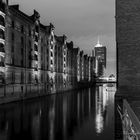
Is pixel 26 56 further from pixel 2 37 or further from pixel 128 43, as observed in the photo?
pixel 128 43

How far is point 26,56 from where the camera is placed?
5412cm

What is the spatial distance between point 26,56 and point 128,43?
42.2 metres

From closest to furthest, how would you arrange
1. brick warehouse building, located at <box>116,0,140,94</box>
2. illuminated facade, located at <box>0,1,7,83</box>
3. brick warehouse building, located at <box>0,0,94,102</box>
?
brick warehouse building, located at <box>116,0,140,94</box>
illuminated facade, located at <box>0,1,7,83</box>
brick warehouse building, located at <box>0,0,94,102</box>

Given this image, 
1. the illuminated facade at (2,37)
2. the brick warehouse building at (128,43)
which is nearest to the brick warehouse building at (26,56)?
the illuminated facade at (2,37)

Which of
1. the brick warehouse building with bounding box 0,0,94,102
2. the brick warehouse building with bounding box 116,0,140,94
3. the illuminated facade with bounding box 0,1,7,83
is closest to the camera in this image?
the brick warehouse building with bounding box 116,0,140,94

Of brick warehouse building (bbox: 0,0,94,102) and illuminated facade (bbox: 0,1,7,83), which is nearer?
illuminated facade (bbox: 0,1,7,83)

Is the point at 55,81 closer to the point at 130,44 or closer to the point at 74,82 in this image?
the point at 74,82

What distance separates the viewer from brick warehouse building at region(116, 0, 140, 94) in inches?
606

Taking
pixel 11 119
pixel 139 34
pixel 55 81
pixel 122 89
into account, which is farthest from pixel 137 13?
pixel 55 81

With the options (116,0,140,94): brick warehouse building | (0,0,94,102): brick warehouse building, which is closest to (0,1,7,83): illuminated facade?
(0,0,94,102): brick warehouse building

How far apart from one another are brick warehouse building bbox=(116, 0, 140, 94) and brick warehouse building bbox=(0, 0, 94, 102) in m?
31.6

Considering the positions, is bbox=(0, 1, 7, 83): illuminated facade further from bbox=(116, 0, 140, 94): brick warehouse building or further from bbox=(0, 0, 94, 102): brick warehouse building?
bbox=(116, 0, 140, 94): brick warehouse building

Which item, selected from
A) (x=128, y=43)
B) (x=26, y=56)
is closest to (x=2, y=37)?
(x=26, y=56)

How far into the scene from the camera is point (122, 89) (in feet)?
51.4
